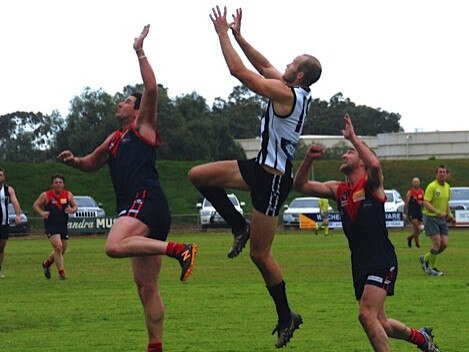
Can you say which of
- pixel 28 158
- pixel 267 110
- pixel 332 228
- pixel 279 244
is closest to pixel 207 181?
pixel 267 110

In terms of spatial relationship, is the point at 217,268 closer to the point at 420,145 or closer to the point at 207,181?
the point at 207,181

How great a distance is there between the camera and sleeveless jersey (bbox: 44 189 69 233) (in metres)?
25.5

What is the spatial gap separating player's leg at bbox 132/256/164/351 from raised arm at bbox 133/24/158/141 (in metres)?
1.23

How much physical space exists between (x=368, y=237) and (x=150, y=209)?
2.14 meters

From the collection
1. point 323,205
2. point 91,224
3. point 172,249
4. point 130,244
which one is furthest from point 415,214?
point 130,244

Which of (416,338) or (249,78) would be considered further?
(416,338)

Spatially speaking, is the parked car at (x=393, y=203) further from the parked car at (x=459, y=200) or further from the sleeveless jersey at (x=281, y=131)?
the sleeveless jersey at (x=281, y=131)

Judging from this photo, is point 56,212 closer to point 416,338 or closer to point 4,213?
point 4,213

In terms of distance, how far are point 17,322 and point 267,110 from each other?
6.85m

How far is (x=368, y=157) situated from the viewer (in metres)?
11.6

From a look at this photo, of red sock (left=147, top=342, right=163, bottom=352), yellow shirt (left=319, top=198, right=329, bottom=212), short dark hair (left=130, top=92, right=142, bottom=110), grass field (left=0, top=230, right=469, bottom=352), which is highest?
short dark hair (left=130, top=92, right=142, bottom=110)

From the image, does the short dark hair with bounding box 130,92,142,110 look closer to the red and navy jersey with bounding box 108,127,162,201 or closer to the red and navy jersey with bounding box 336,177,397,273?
the red and navy jersey with bounding box 108,127,162,201

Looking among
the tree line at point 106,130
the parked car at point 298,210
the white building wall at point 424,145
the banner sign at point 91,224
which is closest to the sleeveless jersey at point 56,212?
the banner sign at point 91,224

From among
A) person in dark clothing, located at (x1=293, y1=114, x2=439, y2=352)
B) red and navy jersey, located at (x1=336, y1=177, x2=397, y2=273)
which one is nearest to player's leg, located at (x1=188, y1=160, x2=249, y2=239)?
person in dark clothing, located at (x1=293, y1=114, x2=439, y2=352)
